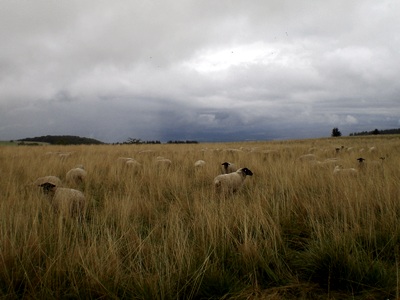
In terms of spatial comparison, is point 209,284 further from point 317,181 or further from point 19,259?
point 317,181

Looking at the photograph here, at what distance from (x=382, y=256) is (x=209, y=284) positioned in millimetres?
1888

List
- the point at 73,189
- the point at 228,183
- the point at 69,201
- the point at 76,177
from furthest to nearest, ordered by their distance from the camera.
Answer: the point at 76,177 < the point at 228,183 < the point at 73,189 < the point at 69,201

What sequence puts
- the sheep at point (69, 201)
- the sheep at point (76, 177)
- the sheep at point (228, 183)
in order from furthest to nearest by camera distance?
1. the sheep at point (76, 177)
2. the sheep at point (228, 183)
3. the sheep at point (69, 201)

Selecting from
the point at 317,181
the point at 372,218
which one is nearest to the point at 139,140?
the point at 317,181

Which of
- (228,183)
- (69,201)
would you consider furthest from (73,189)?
(228,183)

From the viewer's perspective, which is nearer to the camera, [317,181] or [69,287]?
[69,287]

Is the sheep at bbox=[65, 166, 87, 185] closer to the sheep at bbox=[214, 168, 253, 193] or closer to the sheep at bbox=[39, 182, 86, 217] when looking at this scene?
the sheep at bbox=[39, 182, 86, 217]

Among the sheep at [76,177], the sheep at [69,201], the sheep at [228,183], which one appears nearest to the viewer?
the sheep at [69,201]

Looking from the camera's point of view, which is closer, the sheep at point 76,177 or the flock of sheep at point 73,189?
the flock of sheep at point 73,189

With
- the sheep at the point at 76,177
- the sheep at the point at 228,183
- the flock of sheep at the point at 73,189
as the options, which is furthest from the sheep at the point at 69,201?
the sheep at the point at 76,177

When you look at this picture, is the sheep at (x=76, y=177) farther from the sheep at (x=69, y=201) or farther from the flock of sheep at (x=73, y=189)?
the sheep at (x=69, y=201)

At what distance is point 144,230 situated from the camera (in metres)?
3.93

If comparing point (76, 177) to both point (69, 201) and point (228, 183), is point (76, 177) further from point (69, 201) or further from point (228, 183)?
point (228, 183)

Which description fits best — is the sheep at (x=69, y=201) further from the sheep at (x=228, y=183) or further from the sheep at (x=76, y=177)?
the sheep at (x=76, y=177)
